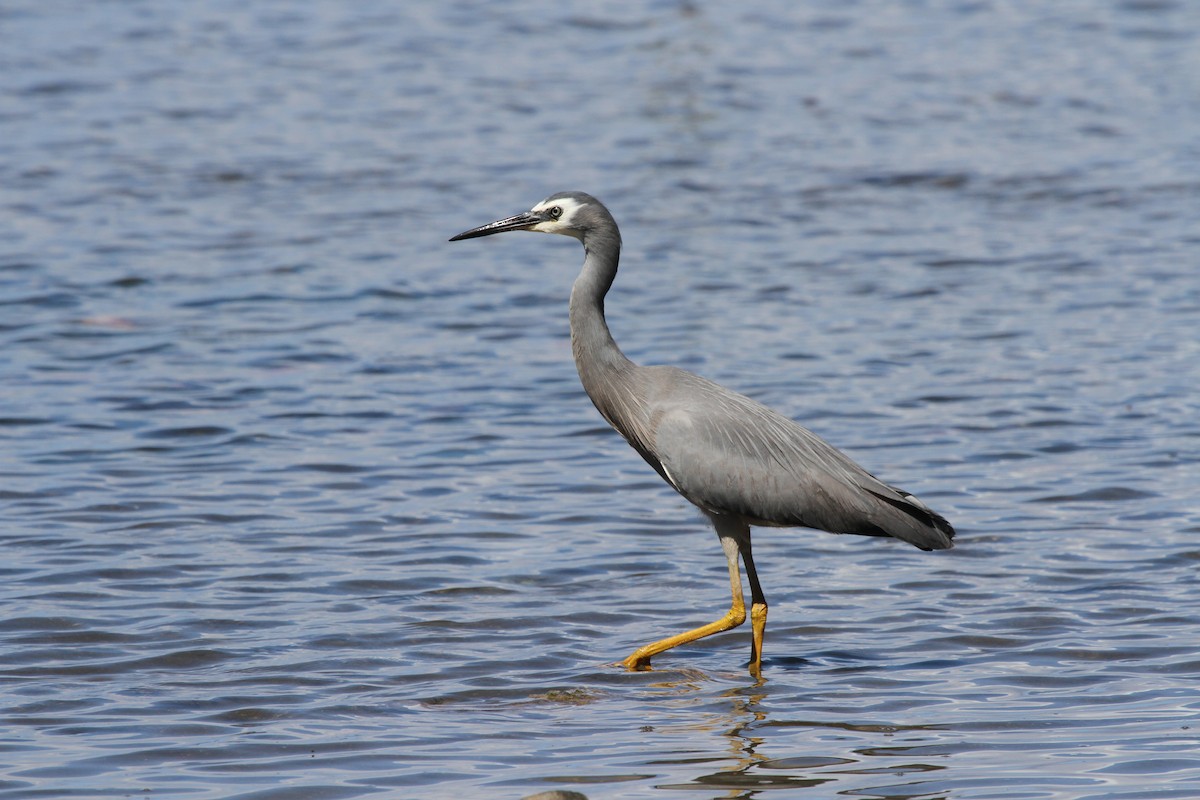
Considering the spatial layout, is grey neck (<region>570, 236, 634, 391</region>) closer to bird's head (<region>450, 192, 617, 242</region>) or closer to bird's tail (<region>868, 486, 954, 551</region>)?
bird's head (<region>450, 192, 617, 242</region>)

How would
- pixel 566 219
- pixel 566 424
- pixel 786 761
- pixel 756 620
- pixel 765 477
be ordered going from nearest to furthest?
pixel 786 761 < pixel 756 620 < pixel 765 477 < pixel 566 219 < pixel 566 424

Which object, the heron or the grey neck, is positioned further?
the grey neck

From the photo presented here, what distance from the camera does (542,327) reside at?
41.3 ft

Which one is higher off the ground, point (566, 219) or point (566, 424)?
point (566, 219)

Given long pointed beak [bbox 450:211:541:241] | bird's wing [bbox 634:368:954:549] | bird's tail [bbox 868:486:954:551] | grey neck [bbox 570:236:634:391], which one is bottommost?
bird's tail [bbox 868:486:954:551]

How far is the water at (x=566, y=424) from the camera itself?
6.30m

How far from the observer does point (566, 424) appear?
→ 10.5 meters

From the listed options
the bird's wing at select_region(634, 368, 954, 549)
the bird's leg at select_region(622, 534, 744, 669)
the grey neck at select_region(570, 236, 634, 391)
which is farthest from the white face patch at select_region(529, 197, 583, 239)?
the bird's leg at select_region(622, 534, 744, 669)

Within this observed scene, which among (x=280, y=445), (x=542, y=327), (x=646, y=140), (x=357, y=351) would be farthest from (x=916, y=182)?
(x=280, y=445)

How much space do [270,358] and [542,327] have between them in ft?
6.76

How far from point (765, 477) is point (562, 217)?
1.51 m

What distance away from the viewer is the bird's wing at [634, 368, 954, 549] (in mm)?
7273

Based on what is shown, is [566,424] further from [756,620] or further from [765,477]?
[756,620]

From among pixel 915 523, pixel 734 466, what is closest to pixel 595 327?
pixel 734 466
